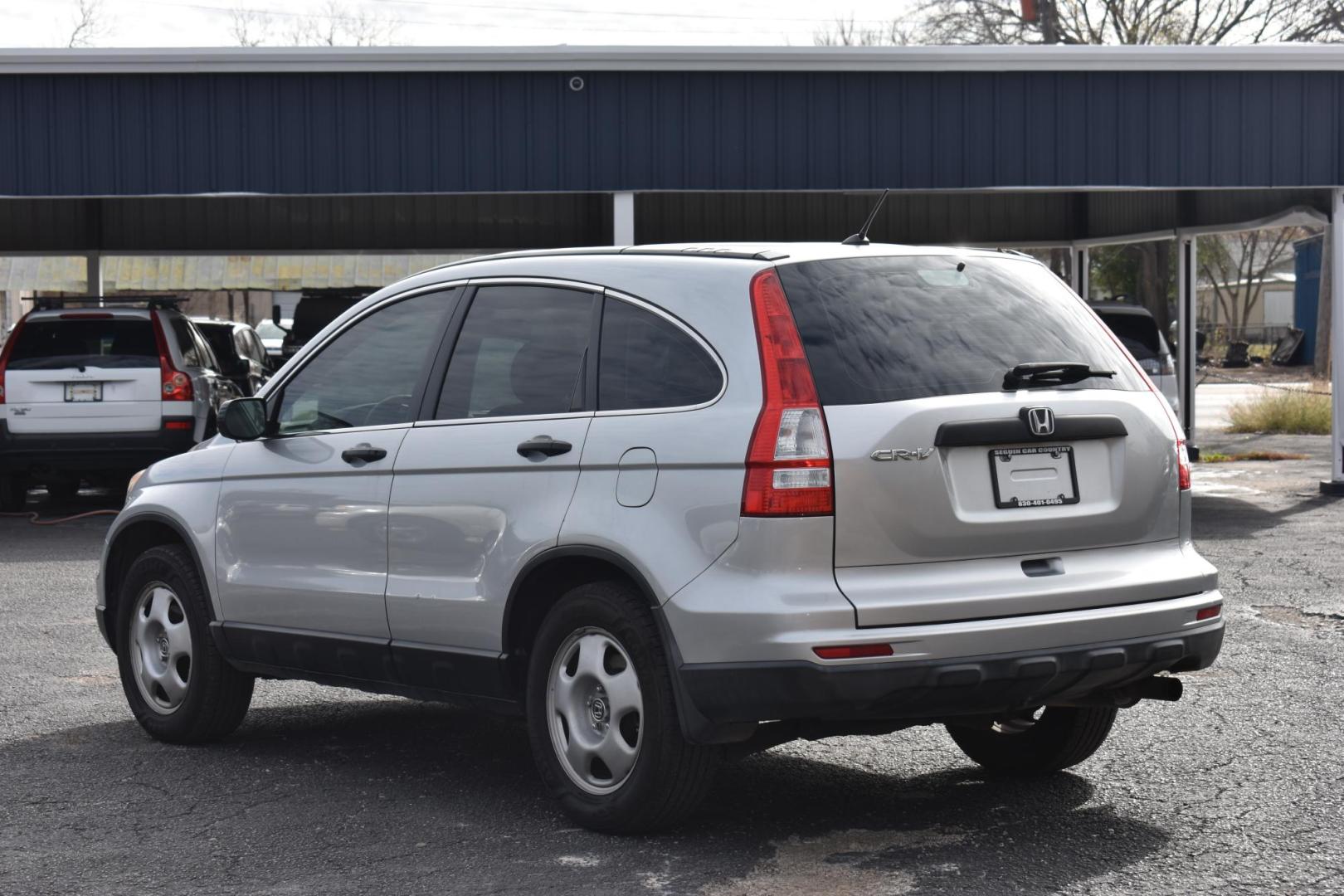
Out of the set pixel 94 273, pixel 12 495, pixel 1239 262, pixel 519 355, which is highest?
pixel 1239 262

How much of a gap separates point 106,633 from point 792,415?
3.65m

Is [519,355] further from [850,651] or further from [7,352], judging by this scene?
[7,352]

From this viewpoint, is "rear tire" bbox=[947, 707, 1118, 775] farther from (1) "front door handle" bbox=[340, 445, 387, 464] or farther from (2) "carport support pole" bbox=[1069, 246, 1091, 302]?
(2) "carport support pole" bbox=[1069, 246, 1091, 302]

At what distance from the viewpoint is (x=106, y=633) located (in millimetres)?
7293

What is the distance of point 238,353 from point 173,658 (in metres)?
15.3

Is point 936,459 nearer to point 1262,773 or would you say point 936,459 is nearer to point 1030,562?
point 1030,562

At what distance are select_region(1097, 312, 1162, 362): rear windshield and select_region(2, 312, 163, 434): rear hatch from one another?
29.2ft

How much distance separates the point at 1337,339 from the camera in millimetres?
17438

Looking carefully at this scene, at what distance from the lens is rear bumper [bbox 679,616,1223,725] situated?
15.7 feet

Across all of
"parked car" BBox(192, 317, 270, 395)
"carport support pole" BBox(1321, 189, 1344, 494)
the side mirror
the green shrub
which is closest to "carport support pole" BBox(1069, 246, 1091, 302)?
the green shrub

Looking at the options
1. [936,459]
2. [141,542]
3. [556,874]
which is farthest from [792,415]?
[141,542]

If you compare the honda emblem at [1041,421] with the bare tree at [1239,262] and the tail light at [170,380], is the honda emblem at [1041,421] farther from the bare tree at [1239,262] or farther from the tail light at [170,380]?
the bare tree at [1239,262]

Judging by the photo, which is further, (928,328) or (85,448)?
(85,448)

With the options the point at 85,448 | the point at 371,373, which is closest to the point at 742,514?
the point at 371,373
